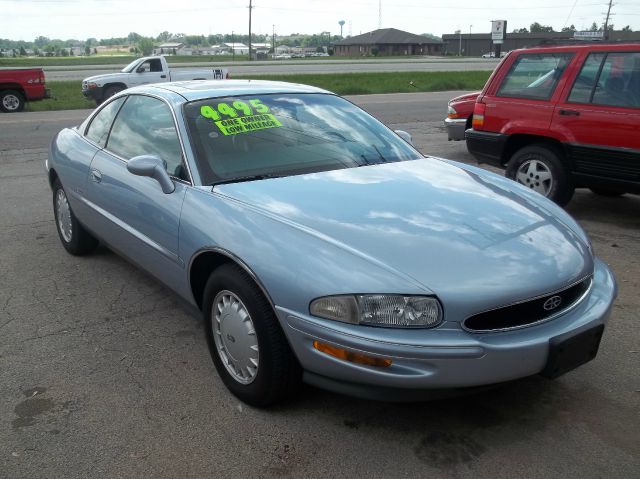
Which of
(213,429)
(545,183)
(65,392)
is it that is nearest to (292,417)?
(213,429)

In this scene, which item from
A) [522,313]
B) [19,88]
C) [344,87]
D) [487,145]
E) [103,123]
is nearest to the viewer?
[522,313]

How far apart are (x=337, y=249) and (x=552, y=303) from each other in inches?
37.6

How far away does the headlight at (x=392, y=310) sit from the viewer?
252 cm

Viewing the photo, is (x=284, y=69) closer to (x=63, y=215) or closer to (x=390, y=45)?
(x=63, y=215)

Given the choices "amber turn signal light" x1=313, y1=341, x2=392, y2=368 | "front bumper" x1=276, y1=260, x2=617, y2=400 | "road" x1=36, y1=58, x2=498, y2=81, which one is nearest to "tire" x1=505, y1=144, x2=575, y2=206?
"front bumper" x1=276, y1=260, x2=617, y2=400

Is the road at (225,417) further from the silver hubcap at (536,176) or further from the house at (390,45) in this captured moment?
the house at (390,45)

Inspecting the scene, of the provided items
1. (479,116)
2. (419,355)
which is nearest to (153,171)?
(419,355)

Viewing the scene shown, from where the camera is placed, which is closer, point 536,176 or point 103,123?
point 103,123

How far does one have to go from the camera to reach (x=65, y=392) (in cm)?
328

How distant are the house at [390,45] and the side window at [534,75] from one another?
96.7 meters

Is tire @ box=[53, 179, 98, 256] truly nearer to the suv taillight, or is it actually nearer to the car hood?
the car hood

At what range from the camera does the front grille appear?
8.46 ft

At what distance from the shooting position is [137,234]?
3904 millimetres

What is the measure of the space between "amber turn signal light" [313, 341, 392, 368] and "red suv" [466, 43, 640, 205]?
4.29m
